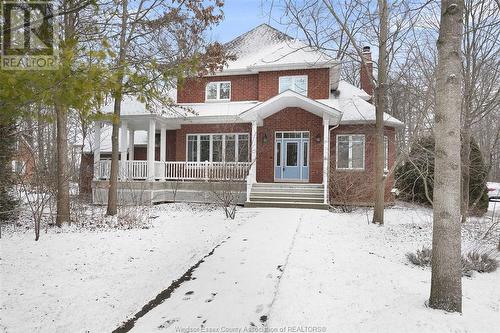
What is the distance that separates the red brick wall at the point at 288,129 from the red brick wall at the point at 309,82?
47.6 inches

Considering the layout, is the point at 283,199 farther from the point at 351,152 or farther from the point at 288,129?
the point at 351,152

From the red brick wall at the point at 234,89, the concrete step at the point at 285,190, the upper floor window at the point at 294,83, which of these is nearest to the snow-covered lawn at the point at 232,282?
the concrete step at the point at 285,190

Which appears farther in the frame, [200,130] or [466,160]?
[200,130]

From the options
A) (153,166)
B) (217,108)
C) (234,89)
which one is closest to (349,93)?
(234,89)

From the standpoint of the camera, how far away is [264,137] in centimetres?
1506

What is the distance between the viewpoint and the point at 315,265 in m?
5.78

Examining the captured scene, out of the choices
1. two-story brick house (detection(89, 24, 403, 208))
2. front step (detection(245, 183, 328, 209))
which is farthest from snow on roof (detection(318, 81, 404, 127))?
front step (detection(245, 183, 328, 209))

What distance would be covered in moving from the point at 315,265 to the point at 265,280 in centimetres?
108

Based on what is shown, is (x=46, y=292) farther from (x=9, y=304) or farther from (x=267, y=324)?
(x=267, y=324)

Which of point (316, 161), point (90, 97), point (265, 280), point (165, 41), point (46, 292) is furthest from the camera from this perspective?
point (316, 161)

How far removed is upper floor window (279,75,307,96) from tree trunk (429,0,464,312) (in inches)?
448

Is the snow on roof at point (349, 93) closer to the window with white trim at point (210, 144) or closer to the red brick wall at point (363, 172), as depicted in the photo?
the red brick wall at point (363, 172)

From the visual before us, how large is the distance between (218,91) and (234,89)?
838 millimetres

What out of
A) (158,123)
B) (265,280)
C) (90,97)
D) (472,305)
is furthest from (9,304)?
(158,123)
